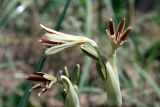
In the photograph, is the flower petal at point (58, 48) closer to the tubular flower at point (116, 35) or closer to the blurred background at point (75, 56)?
the tubular flower at point (116, 35)

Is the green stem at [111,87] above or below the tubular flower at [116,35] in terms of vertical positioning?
below

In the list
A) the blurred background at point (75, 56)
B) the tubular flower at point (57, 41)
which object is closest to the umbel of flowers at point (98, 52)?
the tubular flower at point (57, 41)

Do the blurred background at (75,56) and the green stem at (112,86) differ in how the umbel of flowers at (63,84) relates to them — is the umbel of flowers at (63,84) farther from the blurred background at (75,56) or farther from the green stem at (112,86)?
the blurred background at (75,56)

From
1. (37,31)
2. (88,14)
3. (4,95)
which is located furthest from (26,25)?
(88,14)

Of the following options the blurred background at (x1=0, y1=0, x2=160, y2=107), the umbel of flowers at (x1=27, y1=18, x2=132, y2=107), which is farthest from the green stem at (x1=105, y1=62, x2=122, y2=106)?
the blurred background at (x1=0, y1=0, x2=160, y2=107)

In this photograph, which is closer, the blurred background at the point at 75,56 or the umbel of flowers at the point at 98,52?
the umbel of flowers at the point at 98,52

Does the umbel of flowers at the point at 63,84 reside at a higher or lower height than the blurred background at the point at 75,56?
lower

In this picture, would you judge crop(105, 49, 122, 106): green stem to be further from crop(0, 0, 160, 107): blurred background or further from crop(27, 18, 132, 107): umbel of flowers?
crop(0, 0, 160, 107): blurred background

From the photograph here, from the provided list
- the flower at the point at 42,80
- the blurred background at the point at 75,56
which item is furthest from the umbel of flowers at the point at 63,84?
the blurred background at the point at 75,56

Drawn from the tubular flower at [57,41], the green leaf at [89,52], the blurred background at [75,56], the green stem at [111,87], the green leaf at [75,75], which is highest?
the blurred background at [75,56]
